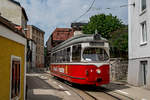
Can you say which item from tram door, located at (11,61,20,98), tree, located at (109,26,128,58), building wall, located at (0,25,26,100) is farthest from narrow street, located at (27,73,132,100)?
tree, located at (109,26,128,58)

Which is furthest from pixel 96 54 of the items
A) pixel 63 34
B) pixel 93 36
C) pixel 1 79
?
pixel 63 34

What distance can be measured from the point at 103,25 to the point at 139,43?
1808 centimetres

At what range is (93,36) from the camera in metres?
12.1

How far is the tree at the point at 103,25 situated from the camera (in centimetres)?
3247

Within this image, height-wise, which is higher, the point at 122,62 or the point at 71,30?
the point at 71,30

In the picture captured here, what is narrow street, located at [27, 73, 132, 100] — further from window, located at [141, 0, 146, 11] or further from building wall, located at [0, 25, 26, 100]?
window, located at [141, 0, 146, 11]

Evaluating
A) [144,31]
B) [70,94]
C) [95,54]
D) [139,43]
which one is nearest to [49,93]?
[70,94]

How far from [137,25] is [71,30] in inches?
1680

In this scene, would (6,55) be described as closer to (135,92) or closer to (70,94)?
(70,94)

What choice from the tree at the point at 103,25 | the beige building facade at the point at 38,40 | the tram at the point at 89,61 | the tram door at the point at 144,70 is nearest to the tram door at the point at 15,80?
the tram at the point at 89,61

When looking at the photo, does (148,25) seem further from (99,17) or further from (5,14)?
(5,14)

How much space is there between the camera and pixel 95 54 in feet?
38.8

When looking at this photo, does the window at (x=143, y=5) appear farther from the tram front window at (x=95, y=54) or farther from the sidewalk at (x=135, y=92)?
the sidewalk at (x=135, y=92)

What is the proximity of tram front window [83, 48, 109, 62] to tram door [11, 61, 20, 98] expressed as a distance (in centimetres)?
565
